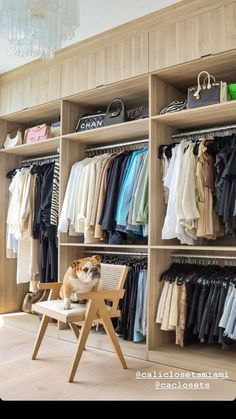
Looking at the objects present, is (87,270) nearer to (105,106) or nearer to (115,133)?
(115,133)

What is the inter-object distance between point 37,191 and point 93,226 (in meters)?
0.93

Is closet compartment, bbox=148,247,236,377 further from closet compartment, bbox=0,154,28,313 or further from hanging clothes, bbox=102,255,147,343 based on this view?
closet compartment, bbox=0,154,28,313

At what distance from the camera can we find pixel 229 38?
241 centimetres

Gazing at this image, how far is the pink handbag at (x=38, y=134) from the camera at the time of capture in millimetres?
3664

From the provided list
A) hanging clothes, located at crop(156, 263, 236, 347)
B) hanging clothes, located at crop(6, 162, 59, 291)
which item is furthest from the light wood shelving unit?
hanging clothes, located at crop(6, 162, 59, 291)

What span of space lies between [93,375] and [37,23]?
208 centimetres

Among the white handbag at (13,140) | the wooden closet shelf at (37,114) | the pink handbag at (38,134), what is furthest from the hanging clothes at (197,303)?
the white handbag at (13,140)

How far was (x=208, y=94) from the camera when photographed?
2.57 metres

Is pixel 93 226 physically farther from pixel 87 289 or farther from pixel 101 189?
pixel 87 289

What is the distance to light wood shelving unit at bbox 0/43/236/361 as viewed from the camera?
276 cm
